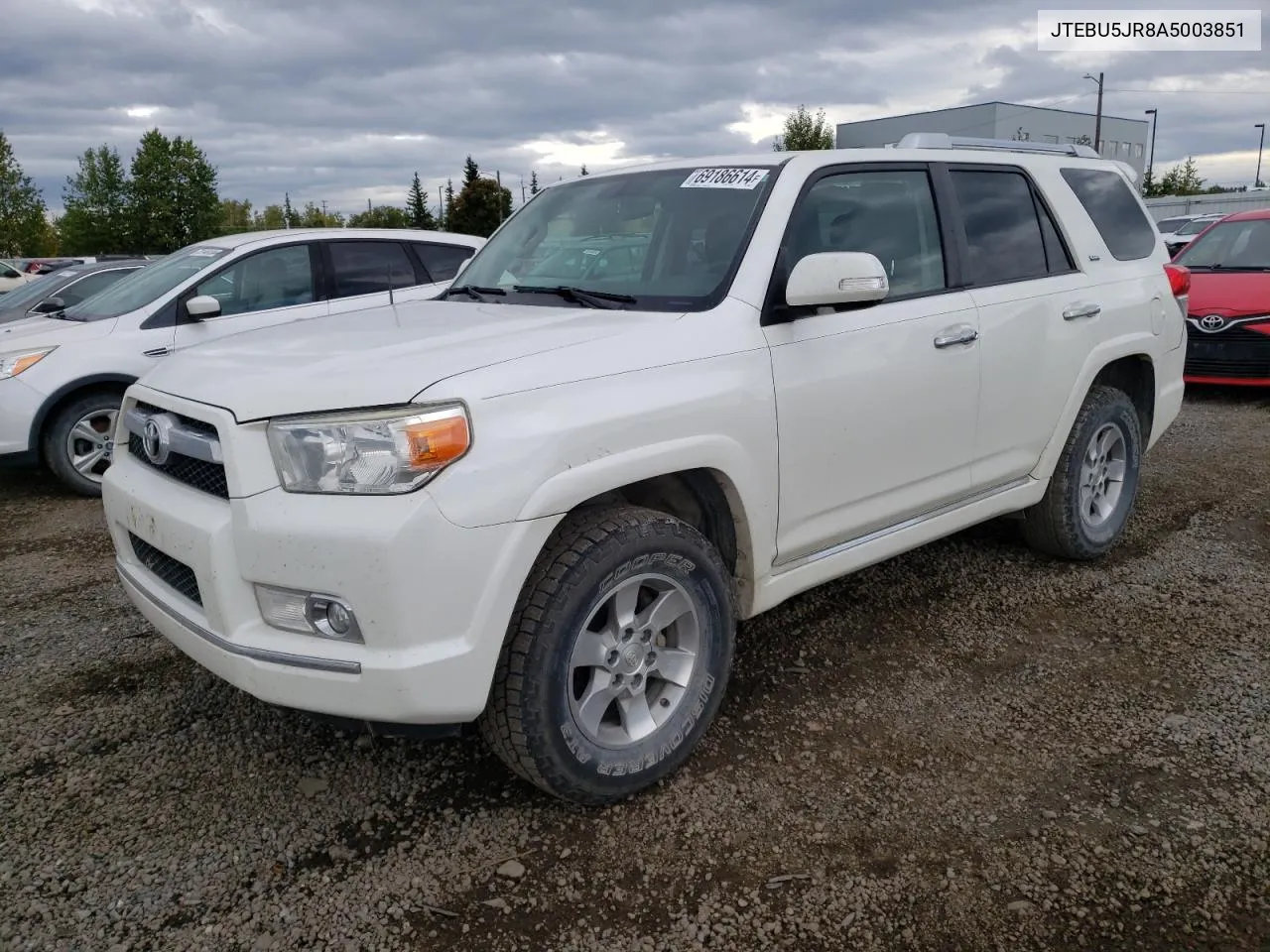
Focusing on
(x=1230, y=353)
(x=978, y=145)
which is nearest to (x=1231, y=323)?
(x=1230, y=353)

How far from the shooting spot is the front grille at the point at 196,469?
2.49 m

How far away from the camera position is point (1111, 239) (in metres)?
4.47

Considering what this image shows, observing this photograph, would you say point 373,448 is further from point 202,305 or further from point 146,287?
point 146,287

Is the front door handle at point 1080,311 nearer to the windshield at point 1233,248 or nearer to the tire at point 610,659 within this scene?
the tire at point 610,659

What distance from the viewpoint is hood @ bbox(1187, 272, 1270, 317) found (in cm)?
822

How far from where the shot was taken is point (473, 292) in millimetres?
3736

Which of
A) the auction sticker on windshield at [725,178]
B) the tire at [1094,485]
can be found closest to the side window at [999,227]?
the tire at [1094,485]

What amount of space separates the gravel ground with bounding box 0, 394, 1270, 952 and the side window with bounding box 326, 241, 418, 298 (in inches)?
145

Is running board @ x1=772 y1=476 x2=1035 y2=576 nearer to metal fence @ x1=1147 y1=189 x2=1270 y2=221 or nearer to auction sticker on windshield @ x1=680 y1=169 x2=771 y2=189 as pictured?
auction sticker on windshield @ x1=680 y1=169 x2=771 y2=189

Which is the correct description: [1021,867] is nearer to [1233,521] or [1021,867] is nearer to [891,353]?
[891,353]

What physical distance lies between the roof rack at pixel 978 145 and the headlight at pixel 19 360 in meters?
5.42

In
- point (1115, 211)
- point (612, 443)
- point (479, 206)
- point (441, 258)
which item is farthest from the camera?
point (479, 206)

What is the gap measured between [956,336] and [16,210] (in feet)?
201

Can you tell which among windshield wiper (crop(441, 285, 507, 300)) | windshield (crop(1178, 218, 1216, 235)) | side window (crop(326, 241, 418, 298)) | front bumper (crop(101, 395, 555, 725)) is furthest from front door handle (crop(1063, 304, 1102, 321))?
windshield (crop(1178, 218, 1216, 235))
